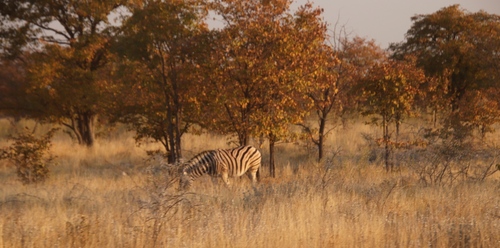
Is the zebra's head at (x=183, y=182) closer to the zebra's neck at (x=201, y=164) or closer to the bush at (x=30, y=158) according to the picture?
the zebra's neck at (x=201, y=164)

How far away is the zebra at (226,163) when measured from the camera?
13516 mm

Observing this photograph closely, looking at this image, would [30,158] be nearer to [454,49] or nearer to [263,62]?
[263,62]

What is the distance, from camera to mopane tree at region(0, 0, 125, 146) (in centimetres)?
2133

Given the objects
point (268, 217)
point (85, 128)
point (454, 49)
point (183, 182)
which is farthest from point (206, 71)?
point (454, 49)

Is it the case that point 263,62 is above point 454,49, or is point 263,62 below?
below

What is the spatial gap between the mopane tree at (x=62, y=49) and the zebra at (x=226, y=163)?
924cm

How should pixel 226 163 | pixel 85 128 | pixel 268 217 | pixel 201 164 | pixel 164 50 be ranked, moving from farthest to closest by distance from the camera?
pixel 85 128 < pixel 164 50 < pixel 226 163 < pixel 201 164 < pixel 268 217

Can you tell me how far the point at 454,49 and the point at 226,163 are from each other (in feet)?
64.8

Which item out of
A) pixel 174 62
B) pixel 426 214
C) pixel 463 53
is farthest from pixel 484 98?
pixel 426 214

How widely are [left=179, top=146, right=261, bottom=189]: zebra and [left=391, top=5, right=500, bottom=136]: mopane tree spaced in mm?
13147

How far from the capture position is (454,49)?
91.8ft

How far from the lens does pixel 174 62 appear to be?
1483cm

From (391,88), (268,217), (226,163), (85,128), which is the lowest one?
(268,217)

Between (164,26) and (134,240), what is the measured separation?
954 cm
